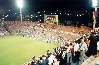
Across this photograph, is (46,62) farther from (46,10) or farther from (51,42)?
(46,10)

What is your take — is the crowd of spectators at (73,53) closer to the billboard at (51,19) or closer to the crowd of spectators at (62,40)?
the crowd of spectators at (62,40)

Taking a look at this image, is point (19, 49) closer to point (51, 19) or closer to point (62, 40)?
point (51, 19)

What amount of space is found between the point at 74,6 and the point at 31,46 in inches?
170

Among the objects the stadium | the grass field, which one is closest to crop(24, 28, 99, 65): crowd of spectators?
the stadium

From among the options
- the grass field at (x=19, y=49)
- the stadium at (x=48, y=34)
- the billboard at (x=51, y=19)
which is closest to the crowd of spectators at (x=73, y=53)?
the stadium at (x=48, y=34)

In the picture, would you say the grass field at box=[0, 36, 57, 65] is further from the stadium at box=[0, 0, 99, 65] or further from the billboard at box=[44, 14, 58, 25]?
the billboard at box=[44, 14, 58, 25]

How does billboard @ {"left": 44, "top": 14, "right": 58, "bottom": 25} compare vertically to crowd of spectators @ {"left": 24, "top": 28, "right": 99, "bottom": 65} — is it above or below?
above

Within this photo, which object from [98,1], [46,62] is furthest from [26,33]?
[46,62]

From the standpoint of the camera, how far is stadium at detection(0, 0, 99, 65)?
7867 mm

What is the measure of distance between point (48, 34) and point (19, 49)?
179 centimetres

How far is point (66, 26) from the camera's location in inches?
473

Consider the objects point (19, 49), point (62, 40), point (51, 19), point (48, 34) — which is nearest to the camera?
point (62, 40)

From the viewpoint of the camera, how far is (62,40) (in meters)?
10.6

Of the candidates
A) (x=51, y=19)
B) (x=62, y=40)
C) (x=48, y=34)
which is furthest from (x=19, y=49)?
(x=62, y=40)
